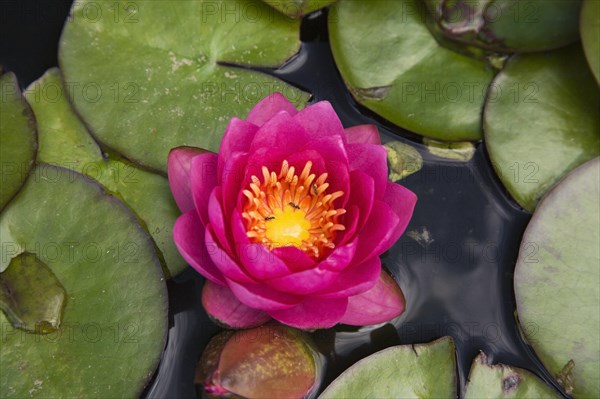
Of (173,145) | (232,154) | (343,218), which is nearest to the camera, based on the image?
(232,154)

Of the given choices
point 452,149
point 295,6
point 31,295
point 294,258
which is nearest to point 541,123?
point 452,149

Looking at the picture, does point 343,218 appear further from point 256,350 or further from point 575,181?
point 575,181

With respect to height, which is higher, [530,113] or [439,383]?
[530,113]

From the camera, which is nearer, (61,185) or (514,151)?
(61,185)

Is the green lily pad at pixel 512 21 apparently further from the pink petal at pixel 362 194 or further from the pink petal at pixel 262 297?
the pink petal at pixel 262 297

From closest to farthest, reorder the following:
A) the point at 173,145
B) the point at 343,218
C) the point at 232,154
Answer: the point at 232,154, the point at 343,218, the point at 173,145

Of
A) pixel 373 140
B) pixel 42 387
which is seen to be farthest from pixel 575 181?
pixel 42 387

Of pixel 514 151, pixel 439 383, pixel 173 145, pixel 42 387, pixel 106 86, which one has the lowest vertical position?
pixel 439 383

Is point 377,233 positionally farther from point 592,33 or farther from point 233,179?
point 592,33
